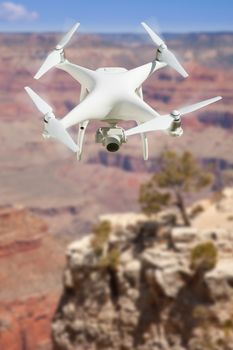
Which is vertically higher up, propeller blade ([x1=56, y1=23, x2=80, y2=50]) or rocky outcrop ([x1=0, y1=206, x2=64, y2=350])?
rocky outcrop ([x1=0, y1=206, x2=64, y2=350])

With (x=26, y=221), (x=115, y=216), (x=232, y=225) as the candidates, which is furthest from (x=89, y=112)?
(x=26, y=221)

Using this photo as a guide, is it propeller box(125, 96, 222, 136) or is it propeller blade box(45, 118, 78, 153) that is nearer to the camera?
propeller blade box(45, 118, 78, 153)

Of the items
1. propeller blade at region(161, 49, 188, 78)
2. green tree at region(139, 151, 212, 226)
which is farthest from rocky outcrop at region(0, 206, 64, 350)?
propeller blade at region(161, 49, 188, 78)

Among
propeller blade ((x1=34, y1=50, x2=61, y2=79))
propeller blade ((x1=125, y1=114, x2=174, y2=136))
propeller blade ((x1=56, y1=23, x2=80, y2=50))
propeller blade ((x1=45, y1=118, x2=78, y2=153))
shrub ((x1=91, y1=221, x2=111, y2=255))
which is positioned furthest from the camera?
shrub ((x1=91, y1=221, x2=111, y2=255))

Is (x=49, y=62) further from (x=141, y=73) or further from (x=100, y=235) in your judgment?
(x=100, y=235)

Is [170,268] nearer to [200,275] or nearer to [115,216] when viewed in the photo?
[200,275]

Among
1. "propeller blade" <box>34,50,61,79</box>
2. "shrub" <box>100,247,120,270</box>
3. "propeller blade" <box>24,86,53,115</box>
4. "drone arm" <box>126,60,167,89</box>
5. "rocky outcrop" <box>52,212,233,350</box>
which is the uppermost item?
"shrub" <box>100,247,120,270</box>

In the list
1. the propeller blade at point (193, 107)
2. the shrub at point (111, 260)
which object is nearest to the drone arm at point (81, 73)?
the propeller blade at point (193, 107)

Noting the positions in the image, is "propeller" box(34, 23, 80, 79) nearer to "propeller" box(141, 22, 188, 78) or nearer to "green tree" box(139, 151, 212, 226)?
"propeller" box(141, 22, 188, 78)
